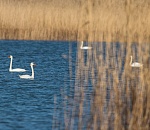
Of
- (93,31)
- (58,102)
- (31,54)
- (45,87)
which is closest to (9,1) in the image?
(31,54)

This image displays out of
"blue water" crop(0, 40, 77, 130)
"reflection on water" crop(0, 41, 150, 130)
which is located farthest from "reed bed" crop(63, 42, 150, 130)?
"blue water" crop(0, 40, 77, 130)

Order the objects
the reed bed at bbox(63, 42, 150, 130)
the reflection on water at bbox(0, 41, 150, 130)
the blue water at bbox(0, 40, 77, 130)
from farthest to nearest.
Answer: the blue water at bbox(0, 40, 77, 130) < the reflection on water at bbox(0, 41, 150, 130) < the reed bed at bbox(63, 42, 150, 130)

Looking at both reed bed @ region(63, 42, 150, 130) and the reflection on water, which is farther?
the reflection on water

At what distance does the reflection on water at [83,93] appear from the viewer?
697 centimetres

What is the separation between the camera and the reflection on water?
6.97m

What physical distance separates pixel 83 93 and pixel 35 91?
5.64 meters

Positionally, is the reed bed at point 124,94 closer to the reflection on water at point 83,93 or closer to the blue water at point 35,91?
the reflection on water at point 83,93

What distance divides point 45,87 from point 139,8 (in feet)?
21.5

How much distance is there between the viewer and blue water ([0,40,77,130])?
363 inches

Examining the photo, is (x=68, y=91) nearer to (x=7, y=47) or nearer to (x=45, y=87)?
(x=45, y=87)

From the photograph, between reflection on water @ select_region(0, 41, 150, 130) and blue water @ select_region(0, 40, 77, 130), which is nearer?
reflection on water @ select_region(0, 41, 150, 130)

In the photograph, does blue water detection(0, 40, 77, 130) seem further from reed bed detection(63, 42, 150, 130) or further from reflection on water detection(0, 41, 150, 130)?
reed bed detection(63, 42, 150, 130)

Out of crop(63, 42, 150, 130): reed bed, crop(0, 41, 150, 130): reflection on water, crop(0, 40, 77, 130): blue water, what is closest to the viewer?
crop(63, 42, 150, 130): reed bed

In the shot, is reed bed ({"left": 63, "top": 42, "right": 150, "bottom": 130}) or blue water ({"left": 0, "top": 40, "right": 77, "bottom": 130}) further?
blue water ({"left": 0, "top": 40, "right": 77, "bottom": 130})
